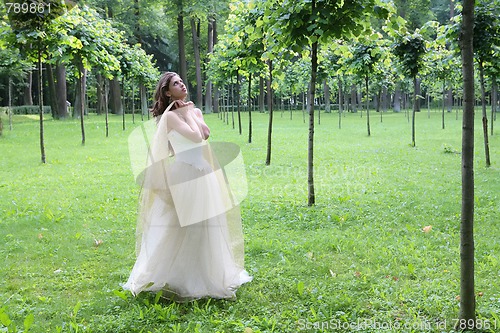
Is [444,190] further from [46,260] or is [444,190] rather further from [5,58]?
[5,58]

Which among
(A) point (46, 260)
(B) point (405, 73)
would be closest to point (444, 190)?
(A) point (46, 260)

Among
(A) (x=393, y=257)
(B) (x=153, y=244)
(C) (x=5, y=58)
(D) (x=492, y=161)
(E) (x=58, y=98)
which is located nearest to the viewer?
(B) (x=153, y=244)

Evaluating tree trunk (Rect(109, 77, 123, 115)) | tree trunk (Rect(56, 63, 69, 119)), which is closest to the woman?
tree trunk (Rect(56, 63, 69, 119))

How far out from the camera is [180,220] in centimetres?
397

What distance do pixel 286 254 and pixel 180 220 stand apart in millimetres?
1687

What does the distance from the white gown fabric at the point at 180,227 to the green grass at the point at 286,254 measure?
0.16 m

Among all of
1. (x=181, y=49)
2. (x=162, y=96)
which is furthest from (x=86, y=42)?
(x=181, y=49)

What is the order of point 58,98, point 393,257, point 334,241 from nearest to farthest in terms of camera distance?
point 393,257 → point 334,241 → point 58,98

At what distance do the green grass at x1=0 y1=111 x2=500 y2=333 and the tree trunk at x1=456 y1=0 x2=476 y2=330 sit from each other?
240 mm

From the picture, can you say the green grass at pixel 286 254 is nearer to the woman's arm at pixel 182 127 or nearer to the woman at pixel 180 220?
the woman at pixel 180 220

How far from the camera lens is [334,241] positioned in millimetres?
5520

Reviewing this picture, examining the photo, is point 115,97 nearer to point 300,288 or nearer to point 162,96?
point 162,96

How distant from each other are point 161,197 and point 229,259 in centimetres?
85

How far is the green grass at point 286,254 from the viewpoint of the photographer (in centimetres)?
367
